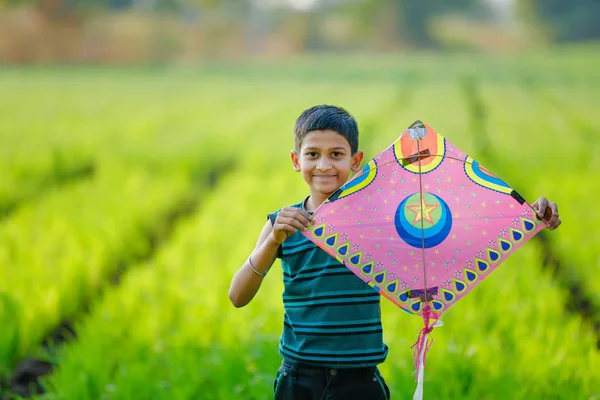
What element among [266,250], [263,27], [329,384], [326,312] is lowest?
[329,384]

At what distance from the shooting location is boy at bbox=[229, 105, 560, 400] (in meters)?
1.78

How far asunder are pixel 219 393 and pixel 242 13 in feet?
41.0

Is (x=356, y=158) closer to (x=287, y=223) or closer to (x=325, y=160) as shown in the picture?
(x=325, y=160)

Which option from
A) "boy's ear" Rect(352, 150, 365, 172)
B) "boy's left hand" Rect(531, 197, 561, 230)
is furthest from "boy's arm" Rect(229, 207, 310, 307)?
"boy's left hand" Rect(531, 197, 561, 230)

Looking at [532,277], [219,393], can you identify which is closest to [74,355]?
[219,393]

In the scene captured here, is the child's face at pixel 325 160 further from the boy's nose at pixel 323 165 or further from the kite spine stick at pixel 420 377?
the kite spine stick at pixel 420 377

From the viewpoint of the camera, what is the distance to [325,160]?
178cm

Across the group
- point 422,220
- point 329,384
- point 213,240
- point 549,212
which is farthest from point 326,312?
point 213,240

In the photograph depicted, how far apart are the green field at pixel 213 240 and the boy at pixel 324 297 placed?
0.79 m

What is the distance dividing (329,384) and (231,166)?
243 inches

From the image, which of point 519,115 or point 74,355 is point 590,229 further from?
point 519,115

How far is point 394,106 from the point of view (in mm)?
11016

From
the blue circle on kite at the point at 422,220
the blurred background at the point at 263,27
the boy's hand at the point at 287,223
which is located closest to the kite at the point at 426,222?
the blue circle on kite at the point at 422,220

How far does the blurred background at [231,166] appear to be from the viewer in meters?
2.97
